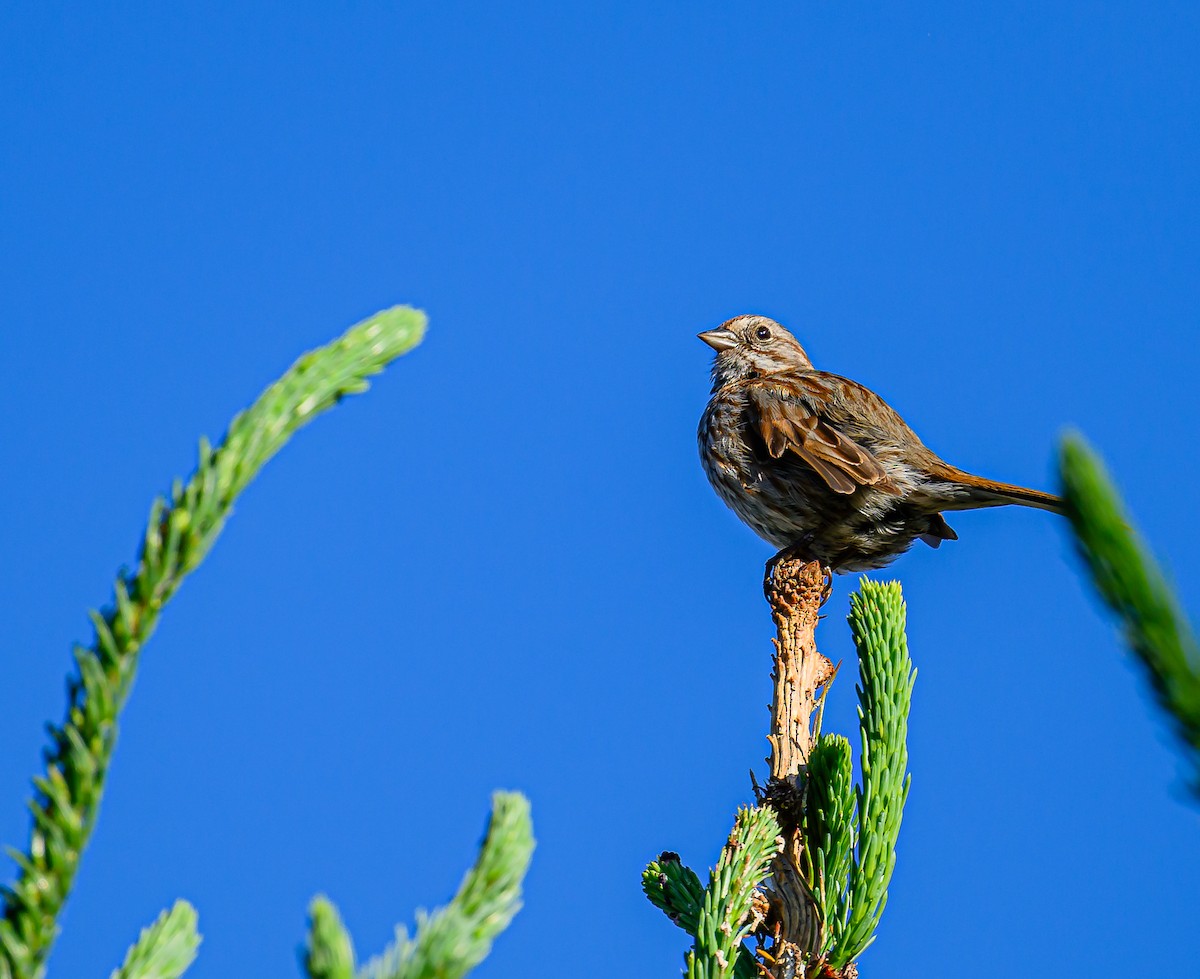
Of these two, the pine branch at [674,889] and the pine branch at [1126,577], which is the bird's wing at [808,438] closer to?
the pine branch at [674,889]

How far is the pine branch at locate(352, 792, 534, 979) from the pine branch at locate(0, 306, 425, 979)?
285mm

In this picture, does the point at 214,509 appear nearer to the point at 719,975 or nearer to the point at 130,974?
the point at 130,974

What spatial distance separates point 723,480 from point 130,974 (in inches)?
181

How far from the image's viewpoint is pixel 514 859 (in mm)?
1208

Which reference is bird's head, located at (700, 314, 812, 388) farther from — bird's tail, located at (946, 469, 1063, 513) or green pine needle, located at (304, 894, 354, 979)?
green pine needle, located at (304, 894, 354, 979)

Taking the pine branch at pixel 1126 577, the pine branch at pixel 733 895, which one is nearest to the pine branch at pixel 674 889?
the pine branch at pixel 733 895

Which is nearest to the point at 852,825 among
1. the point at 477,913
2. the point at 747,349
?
the point at 477,913

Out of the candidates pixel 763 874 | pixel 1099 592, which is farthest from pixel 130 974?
pixel 763 874

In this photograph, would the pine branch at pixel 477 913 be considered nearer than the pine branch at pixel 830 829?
Yes

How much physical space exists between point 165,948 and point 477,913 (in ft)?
1.15

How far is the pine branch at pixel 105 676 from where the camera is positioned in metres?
1.08

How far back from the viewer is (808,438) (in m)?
5.44

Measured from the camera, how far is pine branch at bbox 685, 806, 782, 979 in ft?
6.62

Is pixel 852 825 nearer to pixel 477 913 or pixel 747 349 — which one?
pixel 477 913
